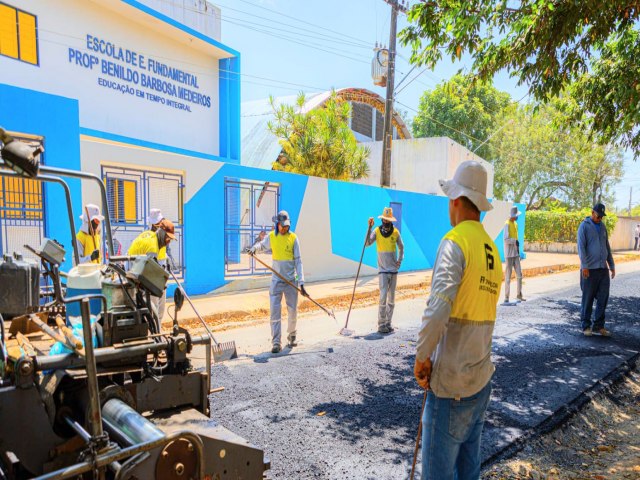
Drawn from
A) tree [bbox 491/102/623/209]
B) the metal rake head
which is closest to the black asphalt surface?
the metal rake head

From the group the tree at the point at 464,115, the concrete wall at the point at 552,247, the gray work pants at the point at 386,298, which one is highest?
the tree at the point at 464,115

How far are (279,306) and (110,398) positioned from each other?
4190 mm

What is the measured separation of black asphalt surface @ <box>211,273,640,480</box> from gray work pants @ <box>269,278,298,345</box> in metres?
0.30

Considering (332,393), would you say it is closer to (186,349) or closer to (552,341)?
(186,349)

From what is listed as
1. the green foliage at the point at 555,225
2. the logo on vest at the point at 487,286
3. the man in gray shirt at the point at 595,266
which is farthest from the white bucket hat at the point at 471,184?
the green foliage at the point at 555,225

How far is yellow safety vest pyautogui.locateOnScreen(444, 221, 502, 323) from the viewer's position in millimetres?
2123

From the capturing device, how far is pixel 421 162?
21.4m

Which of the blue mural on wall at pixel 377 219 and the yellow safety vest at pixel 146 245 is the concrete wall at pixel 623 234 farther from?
the yellow safety vest at pixel 146 245

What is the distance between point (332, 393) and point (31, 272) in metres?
3.00

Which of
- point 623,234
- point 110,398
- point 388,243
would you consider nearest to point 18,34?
point 388,243

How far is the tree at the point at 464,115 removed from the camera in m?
28.9

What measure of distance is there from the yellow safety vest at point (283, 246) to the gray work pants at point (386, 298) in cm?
174

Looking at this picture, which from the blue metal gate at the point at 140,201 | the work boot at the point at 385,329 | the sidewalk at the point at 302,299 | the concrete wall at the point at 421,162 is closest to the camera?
the work boot at the point at 385,329

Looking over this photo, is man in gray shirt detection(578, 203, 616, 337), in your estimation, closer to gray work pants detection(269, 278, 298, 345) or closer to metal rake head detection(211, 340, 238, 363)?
gray work pants detection(269, 278, 298, 345)
